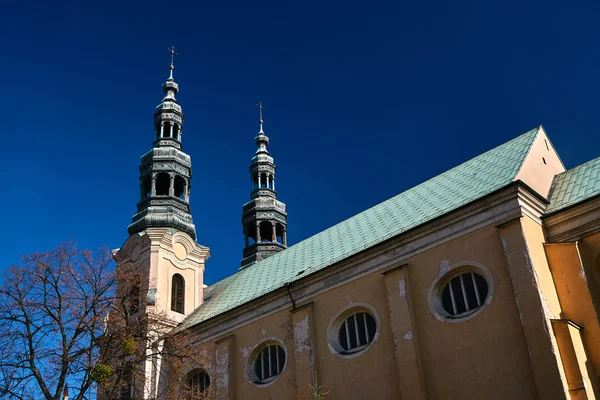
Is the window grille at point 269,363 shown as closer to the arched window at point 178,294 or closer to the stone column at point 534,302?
the arched window at point 178,294

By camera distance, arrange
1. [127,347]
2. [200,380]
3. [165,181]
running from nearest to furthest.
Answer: [127,347] → [200,380] → [165,181]

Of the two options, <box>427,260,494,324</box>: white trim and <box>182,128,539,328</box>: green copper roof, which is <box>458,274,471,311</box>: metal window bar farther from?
<box>182,128,539,328</box>: green copper roof

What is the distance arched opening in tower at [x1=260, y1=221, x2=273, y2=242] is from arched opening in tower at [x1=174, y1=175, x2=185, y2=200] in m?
5.27

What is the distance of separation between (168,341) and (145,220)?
33.3 feet

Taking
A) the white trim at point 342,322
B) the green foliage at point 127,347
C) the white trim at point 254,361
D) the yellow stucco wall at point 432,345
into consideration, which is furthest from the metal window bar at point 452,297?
the green foliage at point 127,347

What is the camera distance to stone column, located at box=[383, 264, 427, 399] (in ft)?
49.5

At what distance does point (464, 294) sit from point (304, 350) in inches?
196

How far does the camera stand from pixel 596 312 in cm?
1401

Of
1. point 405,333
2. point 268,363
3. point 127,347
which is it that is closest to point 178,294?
point 268,363

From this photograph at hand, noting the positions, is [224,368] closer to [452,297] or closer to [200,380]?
[200,380]

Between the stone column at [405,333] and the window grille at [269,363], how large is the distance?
14.0ft

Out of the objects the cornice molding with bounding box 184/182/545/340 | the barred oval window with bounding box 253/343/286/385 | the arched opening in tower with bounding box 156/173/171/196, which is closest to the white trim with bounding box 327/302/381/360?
the cornice molding with bounding box 184/182/545/340

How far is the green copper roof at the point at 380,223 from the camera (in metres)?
17.3

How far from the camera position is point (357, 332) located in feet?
57.3
